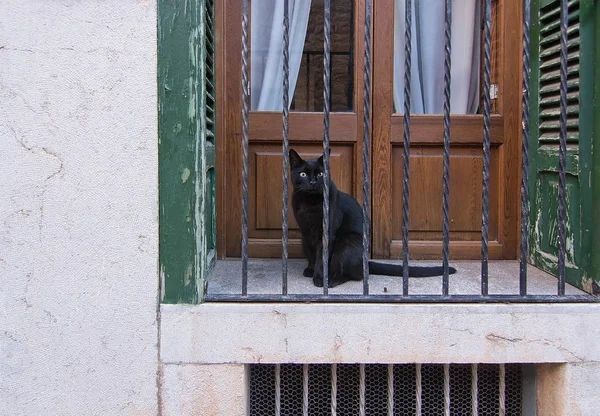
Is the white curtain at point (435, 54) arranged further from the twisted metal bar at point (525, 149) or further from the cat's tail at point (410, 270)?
the twisted metal bar at point (525, 149)

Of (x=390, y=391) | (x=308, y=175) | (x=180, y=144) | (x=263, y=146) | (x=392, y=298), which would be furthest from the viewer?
(x=263, y=146)

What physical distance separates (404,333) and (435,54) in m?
2.08

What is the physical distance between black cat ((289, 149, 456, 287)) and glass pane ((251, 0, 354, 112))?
0.64 meters

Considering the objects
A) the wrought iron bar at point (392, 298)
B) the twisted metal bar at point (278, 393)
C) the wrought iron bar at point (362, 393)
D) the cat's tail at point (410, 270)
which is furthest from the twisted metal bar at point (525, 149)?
the twisted metal bar at point (278, 393)

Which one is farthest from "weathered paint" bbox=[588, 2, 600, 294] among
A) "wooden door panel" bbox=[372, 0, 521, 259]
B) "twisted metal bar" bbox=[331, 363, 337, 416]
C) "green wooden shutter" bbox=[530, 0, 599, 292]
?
"twisted metal bar" bbox=[331, 363, 337, 416]

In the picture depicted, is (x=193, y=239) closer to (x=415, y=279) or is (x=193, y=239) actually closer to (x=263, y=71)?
(x=415, y=279)

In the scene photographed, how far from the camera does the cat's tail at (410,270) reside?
11.3 feet

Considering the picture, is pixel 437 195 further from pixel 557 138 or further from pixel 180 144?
pixel 180 144

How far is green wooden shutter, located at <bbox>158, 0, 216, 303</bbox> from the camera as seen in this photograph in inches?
106

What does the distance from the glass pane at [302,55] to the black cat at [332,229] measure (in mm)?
641

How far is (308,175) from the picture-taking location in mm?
3535

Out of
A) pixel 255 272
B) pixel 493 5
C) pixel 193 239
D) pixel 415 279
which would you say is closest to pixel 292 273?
pixel 255 272

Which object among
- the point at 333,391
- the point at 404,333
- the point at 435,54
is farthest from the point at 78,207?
the point at 435,54

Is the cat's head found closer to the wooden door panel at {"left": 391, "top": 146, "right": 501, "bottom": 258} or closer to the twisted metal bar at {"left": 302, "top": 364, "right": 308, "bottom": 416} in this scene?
the wooden door panel at {"left": 391, "top": 146, "right": 501, "bottom": 258}
